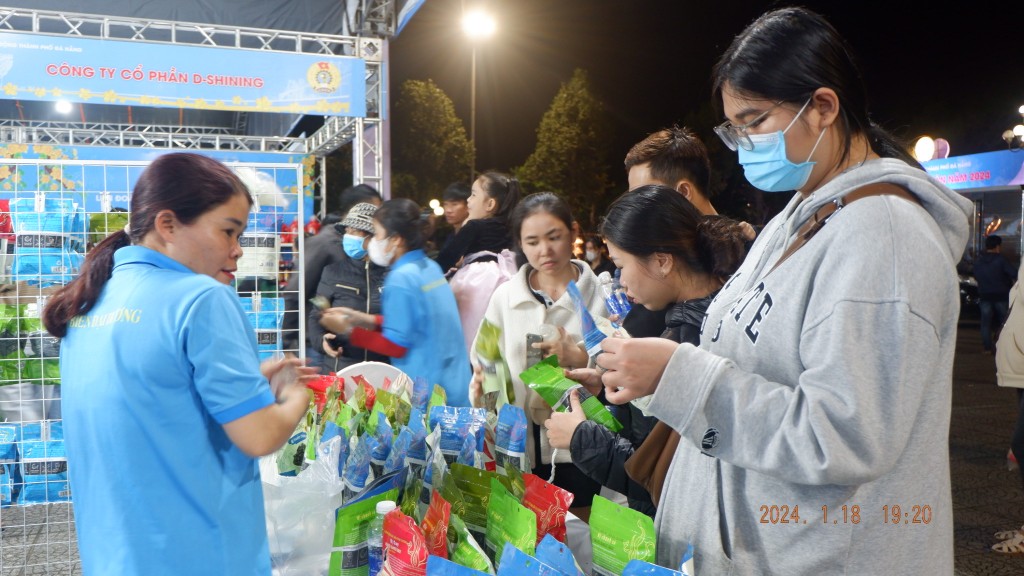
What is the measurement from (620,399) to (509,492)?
0.49 metres

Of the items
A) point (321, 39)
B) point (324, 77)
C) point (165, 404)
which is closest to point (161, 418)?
point (165, 404)

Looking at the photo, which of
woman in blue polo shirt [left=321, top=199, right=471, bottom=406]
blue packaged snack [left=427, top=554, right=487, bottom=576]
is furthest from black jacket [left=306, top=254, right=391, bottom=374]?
blue packaged snack [left=427, top=554, right=487, bottom=576]

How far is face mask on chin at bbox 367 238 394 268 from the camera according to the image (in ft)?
10.4

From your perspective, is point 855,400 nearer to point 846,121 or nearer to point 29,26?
point 846,121

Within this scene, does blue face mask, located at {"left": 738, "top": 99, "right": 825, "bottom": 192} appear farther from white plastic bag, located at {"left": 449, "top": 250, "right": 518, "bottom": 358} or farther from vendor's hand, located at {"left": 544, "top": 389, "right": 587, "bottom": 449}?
white plastic bag, located at {"left": 449, "top": 250, "right": 518, "bottom": 358}

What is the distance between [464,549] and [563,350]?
0.81m

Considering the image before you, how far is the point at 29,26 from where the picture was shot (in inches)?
375

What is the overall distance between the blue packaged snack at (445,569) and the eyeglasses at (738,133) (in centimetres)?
77

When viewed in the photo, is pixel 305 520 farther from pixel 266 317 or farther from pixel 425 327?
pixel 425 327

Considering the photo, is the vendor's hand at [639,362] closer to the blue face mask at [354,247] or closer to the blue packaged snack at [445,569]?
the blue packaged snack at [445,569]

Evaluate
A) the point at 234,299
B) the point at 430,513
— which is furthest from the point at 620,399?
the point at 234,299

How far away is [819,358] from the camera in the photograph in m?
0.84

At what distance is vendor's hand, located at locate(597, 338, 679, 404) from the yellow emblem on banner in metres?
6.45

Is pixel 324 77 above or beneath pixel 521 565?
above
